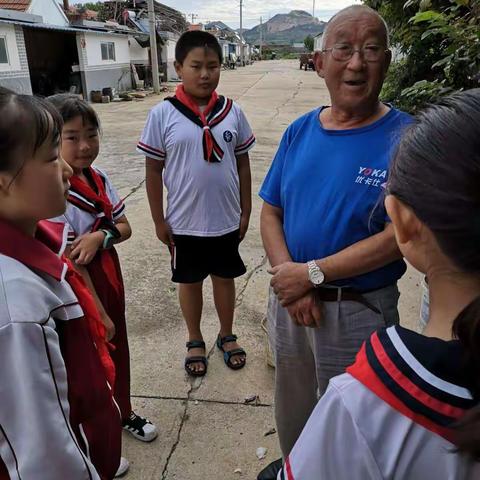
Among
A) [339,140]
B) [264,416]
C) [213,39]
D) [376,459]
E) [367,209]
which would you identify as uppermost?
[213,39]

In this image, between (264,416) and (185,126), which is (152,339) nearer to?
(264,416)

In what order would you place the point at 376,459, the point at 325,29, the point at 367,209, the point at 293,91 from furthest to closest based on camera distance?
the point at 293,91 < the point at 325,29 < the point at 367,209 < the point at 376,459

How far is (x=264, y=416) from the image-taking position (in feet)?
7.52

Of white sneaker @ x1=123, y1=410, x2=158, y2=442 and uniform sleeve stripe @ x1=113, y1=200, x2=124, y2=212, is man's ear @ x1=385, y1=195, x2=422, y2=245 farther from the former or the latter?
white sneaker @ x1=123, y1=410, x2=158, y2=442

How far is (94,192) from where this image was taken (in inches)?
71.7

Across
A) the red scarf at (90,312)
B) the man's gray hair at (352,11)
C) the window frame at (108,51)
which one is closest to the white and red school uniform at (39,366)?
the red scarf at (90,312)

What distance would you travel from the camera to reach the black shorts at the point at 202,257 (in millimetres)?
2479

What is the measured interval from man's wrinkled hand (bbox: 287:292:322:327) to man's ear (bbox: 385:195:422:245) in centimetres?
73

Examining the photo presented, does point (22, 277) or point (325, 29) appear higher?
point (325, 29)

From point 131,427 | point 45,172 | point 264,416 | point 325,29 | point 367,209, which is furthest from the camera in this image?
point 264,416

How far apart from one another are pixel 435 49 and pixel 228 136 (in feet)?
9.48

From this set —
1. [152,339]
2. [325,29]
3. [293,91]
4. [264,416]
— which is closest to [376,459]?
[325,29]

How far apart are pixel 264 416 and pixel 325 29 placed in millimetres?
1775

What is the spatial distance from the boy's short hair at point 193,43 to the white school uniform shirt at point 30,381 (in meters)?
1.64
